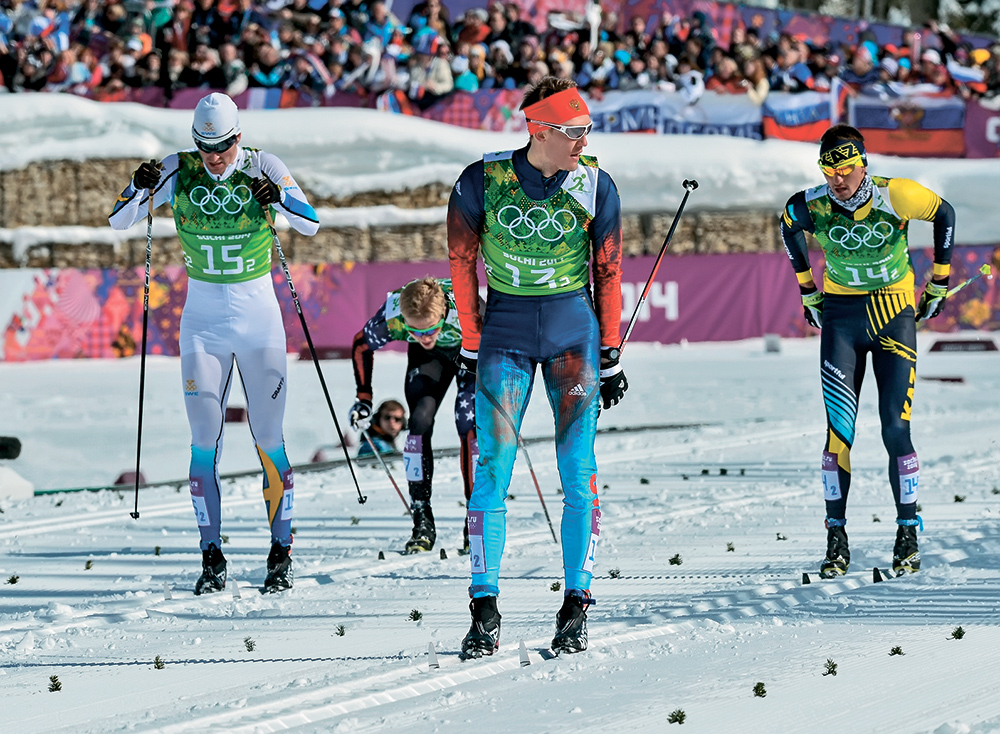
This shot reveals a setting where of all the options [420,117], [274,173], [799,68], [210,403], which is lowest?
[210,403]

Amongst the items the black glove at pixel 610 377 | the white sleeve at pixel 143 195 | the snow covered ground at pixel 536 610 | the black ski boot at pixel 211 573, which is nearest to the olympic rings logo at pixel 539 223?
the black glove at pixel 610 377

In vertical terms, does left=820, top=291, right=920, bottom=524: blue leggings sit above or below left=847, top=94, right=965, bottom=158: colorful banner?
below

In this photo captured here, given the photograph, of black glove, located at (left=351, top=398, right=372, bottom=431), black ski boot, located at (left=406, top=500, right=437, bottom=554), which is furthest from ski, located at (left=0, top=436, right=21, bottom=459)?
black ski boot, located at (left=406, top=500, right=437, bottom=554)

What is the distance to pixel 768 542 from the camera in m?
7.28

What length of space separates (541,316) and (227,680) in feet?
5.85

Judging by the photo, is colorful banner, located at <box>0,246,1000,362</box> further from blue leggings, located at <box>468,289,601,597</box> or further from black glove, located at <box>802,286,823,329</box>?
blue leggings, located at <box>468,289,601,597</box>

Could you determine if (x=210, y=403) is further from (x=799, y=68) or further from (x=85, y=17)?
(x=799, y=68)

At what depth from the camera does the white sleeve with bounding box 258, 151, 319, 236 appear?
6359mm

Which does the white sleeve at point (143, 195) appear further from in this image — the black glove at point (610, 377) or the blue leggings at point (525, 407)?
the black glove at point (610, 377)

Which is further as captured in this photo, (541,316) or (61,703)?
(541,316)

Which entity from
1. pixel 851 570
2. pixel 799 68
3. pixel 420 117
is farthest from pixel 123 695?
pixel 799 68

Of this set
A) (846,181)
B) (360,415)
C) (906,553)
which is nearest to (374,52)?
(360,415)

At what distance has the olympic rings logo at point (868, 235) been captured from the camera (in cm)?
641

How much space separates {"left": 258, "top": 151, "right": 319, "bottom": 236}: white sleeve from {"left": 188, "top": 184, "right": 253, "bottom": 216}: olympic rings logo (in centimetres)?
20
